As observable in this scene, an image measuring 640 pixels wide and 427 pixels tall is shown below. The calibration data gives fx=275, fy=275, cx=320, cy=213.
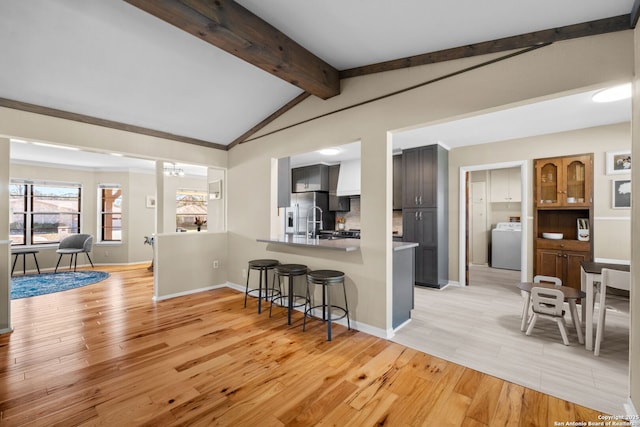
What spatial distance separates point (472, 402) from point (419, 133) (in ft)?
11.4

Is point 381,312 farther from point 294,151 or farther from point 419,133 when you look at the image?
point 419,133

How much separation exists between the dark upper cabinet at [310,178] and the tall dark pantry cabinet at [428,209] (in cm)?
206

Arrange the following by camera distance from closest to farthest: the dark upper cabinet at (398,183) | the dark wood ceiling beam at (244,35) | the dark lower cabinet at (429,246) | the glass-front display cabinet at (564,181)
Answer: the dark wood ceiling beam at (244,35)
the glass-front display cabinet at (564,181)
the dark lower cabinet at (429,246)
the dark upper cabinet at (398,183)

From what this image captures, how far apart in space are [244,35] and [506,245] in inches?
277

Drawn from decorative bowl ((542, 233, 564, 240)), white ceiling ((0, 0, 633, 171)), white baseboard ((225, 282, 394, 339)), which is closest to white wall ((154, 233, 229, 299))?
white ceiling ((0, 0, 633, 171))

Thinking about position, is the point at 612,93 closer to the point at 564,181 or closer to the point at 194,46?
the point at 564,181

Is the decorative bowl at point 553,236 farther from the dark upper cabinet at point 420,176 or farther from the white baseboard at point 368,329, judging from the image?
the white baseboard at point 368,329

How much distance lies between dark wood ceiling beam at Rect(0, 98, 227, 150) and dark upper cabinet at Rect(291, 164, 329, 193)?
2563 mm

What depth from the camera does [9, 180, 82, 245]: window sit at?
6.34 metres

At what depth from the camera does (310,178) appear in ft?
22.3

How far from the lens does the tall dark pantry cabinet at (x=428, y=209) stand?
479cm

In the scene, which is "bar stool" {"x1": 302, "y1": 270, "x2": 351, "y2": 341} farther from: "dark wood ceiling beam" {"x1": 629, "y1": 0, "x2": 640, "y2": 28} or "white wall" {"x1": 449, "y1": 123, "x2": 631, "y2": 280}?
"white wall" {"x1": 449, "y1": 123, "x2": 631, "y2": 280}

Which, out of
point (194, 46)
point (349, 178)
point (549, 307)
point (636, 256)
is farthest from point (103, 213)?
point (636, 256)

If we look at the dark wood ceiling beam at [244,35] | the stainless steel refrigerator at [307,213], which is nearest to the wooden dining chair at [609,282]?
the dark wood ceiling beam at [244,35]
